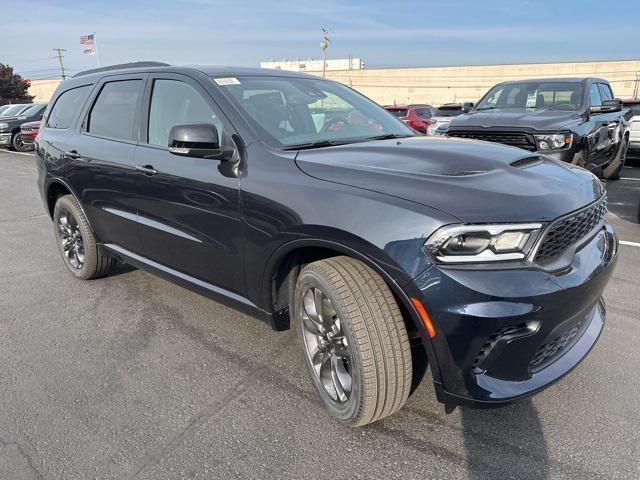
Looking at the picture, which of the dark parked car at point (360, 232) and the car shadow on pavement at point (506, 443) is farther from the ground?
the dark parked car at point (360, 232)

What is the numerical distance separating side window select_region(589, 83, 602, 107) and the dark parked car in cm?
524

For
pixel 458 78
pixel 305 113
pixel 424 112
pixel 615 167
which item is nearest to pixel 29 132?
pixel 424 112

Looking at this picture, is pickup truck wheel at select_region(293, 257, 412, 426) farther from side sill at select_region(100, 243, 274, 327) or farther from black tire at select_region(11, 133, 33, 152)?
black tire at select_region(11, 133, 33, 152)

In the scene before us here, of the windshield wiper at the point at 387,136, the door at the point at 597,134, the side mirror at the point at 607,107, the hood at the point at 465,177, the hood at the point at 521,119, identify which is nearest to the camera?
the hood at the point at 465,177

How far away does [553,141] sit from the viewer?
621cm

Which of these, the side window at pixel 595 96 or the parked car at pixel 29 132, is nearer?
the side window at pixel 595 96

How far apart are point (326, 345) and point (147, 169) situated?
66.7 inches

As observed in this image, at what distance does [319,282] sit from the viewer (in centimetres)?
228

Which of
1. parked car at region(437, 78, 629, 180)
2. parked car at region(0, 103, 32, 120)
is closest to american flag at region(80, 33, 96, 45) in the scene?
parked car at region(0, 103, 32, 120)

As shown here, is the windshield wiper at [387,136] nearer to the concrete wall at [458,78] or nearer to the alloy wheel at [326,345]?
the alloy wheel at [326,345]

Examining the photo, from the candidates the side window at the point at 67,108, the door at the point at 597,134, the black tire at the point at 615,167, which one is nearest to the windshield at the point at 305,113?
the side window at the point at 67,108

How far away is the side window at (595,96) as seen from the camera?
739 centimetres

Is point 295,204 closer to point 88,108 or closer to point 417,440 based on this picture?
point 417,440

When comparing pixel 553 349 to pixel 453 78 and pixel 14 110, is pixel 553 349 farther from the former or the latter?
pixel 453 78
